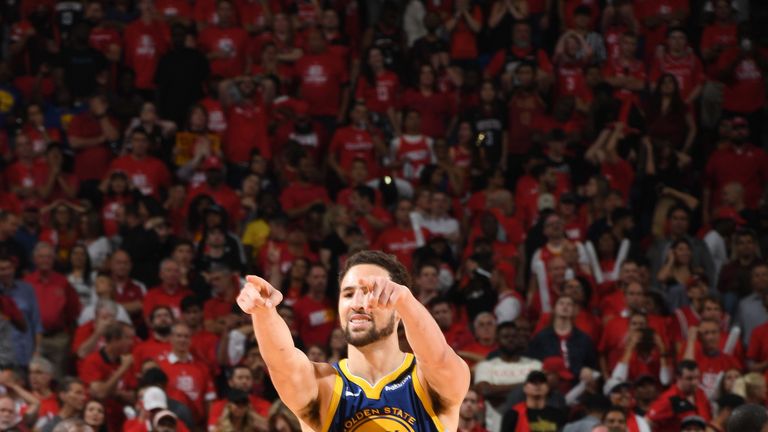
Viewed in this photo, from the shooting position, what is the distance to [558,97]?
16.7 meters

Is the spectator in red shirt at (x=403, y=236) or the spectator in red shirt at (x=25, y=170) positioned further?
the spectator in red shirt at (x=25, y=170)

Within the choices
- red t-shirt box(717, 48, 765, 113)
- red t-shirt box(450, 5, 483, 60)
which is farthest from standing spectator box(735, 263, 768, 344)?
red t-shirt box(450, 5, 483, 60)

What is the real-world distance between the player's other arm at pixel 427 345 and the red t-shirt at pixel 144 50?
38.3 ft

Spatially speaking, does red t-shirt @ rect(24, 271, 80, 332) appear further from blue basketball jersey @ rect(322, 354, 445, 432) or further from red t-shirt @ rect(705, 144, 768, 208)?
blue basketball jersey @ rect(322, 354, 445, 432)

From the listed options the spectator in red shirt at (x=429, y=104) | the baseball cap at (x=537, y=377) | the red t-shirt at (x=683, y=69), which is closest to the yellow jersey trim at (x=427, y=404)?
the baseball cap at (x=537, y=377)

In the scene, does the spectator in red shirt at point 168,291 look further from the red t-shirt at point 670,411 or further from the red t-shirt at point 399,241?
the red t-shirt at point 670,411

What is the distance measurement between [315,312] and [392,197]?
89.5 inches

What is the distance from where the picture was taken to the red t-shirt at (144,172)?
50.9 ft

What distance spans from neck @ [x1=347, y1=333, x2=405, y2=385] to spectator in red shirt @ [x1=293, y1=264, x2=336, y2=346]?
7.47 meters

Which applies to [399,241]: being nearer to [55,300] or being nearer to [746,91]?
[55,300]

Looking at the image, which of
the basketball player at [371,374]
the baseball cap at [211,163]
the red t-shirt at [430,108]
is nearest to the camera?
the basketball player at [371,374]

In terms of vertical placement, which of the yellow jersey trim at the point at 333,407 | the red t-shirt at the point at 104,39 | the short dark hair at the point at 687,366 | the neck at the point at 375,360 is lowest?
the short dark hair at the point at 687,366

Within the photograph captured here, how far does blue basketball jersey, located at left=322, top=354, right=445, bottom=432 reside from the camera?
591 centimetres

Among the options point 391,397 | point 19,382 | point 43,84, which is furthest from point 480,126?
point 391,397
